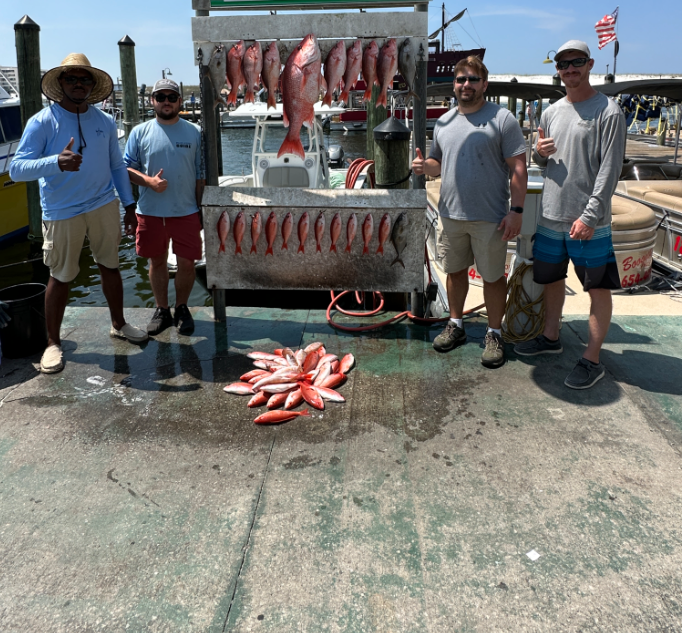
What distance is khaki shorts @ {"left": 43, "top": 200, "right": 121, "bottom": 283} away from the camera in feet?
14.3

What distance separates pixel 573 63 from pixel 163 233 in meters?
3.30

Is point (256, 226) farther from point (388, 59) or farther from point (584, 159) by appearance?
point (584, 159)

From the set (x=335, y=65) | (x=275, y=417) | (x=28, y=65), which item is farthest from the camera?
(x=28, y=65)

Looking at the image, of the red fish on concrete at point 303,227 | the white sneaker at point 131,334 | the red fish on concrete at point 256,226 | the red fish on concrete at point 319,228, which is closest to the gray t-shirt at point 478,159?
the red fish on concrete at point 319,228

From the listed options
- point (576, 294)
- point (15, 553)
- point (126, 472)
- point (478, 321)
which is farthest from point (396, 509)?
point (576, 294)

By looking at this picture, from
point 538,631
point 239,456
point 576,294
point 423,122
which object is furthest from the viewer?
point 576,294

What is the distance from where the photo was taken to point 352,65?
4383mm

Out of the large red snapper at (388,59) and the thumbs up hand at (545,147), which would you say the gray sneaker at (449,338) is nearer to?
the thumbs up hand at (545,147)

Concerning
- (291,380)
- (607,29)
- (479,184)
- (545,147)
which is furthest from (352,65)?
(607,29)

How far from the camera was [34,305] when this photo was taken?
15.1 ft

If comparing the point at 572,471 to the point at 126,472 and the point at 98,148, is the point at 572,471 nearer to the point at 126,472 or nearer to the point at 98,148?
the point at 126,472

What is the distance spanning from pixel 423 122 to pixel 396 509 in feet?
10.3

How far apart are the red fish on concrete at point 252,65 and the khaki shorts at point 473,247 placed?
174 centimetres

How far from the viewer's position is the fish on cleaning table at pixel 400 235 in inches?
187
